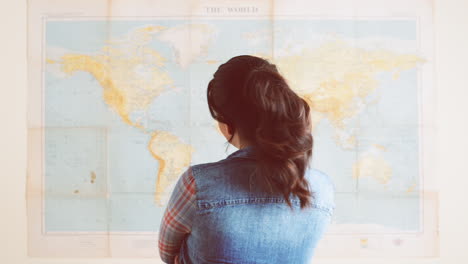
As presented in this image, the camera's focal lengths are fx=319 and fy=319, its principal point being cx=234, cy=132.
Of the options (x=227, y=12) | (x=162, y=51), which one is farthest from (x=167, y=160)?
(x=227, y=12)

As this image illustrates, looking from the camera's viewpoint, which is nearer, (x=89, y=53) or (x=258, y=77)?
(x=258, y=77)

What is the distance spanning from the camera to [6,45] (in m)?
1.64

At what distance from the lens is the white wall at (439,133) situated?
1.57 meters

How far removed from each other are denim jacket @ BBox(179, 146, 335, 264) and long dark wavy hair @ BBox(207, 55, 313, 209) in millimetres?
32

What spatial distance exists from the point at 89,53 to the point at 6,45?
459mm

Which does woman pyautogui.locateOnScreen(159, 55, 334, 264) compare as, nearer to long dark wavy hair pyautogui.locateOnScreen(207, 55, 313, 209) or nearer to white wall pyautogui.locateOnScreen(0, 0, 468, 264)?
long dark wavy hair pyautogui.locateOnScreen(207, 55, 313, 209)

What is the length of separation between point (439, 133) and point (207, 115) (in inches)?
45.1

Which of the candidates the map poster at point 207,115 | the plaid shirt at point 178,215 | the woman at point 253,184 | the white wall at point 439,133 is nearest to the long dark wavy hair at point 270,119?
the woman at point 253,184

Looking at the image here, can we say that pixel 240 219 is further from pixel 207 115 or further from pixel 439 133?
pixel 439 133

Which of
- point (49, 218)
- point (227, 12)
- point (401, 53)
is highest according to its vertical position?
point (227, 12)

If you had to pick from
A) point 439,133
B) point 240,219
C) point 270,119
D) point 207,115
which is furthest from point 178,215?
point 439,133

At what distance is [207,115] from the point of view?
5.15ft

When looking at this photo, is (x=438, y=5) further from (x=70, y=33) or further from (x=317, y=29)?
(x=70, y=33)

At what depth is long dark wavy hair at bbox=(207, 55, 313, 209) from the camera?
0.71 meters
